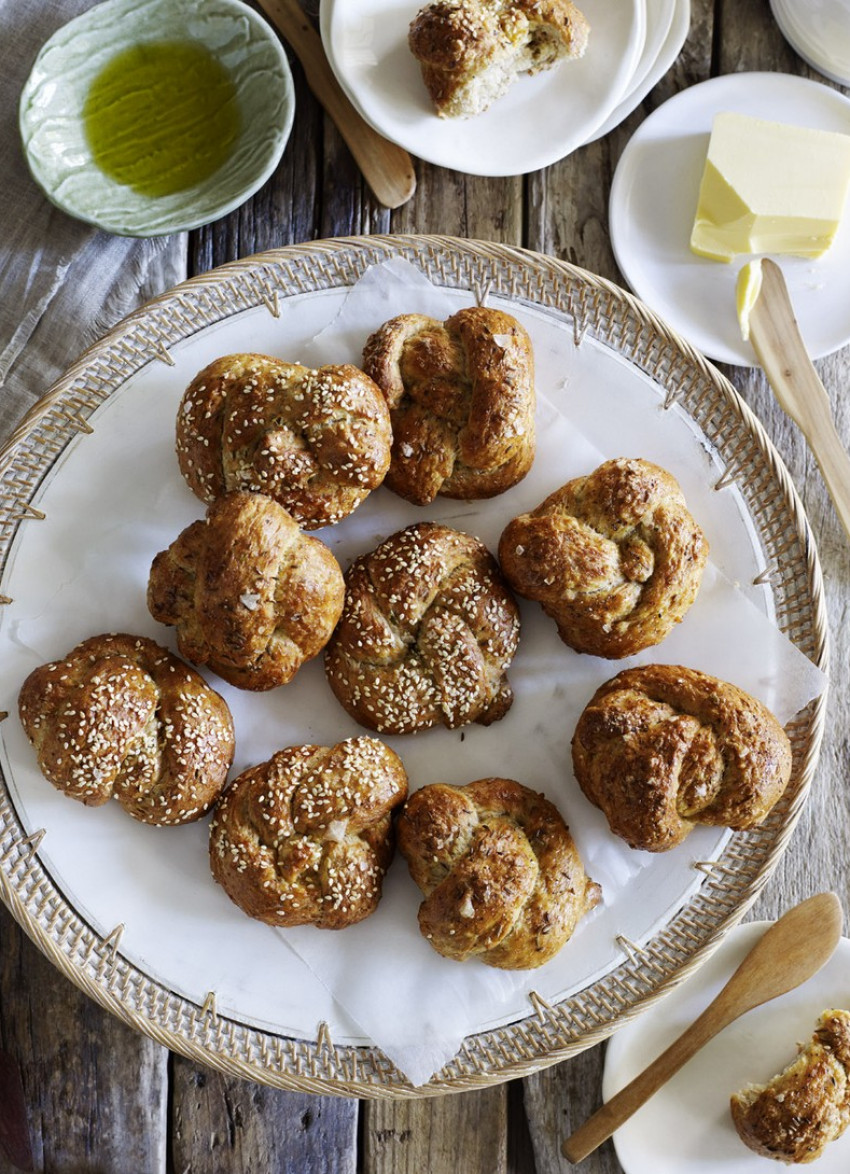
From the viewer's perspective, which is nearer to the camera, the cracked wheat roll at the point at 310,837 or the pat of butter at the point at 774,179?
the cracked wheat roll at the point at 310,837

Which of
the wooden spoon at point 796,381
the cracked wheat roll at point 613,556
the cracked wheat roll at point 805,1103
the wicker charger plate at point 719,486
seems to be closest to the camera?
the cracked wheat roll at point 613,556

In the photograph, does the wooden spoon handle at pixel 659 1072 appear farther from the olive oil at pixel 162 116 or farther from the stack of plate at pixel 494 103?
the olive oil at pixel 162 116

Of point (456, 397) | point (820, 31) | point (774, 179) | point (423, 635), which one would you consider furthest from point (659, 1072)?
point (820, 31)

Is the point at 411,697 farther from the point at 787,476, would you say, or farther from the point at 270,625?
the point at 787,476

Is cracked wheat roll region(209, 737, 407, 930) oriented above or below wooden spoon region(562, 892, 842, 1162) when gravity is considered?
above

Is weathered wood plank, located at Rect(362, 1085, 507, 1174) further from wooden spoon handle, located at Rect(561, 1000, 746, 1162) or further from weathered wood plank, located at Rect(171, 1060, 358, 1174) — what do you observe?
wooden spoon handle, located at Rect(561, 1000, 746, 1162)

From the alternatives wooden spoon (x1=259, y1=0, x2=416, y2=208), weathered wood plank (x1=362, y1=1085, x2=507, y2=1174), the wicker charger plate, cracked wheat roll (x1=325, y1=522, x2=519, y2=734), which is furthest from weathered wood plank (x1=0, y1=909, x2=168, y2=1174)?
wooden spoon (x1=259, y1=0, x2=416, y2=208)

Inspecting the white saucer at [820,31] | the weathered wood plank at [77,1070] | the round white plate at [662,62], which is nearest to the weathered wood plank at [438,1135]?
the weathered wood plank at [77,1070]

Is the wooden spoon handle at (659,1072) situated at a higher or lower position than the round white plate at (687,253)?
lower
